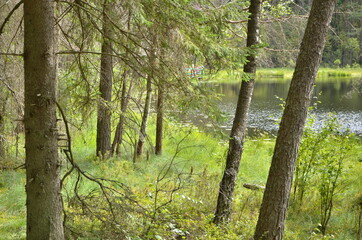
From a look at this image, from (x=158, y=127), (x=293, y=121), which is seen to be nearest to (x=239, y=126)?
(x=293, y=121)

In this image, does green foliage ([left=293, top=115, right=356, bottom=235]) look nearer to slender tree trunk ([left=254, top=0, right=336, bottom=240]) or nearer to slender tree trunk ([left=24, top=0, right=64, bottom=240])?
slender tree trunk ([left=254, top=0, right=336, bottom=240])

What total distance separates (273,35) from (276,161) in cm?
586

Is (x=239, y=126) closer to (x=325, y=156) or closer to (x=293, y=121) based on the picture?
(x=293, y=121)

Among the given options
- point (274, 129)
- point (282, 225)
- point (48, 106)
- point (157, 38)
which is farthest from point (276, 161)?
point (274, 129)

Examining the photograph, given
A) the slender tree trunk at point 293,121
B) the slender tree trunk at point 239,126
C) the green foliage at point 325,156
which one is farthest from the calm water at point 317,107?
the slender tree trunk at point 293,121

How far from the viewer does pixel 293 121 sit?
4348 millimetres

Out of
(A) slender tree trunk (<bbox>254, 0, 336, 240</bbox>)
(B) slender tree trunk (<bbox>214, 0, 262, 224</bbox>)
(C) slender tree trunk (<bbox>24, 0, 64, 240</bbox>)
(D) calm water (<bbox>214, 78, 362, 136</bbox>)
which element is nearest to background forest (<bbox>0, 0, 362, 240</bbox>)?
(C) slender tree trunk (<bbox>24, 0, 64, 240</bbox>)

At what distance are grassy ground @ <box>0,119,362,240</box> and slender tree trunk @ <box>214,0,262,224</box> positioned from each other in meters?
0.30

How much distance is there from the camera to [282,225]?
15.5 ft

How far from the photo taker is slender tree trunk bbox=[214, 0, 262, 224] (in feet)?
18.7

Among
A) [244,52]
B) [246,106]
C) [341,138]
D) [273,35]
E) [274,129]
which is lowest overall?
[274,129]

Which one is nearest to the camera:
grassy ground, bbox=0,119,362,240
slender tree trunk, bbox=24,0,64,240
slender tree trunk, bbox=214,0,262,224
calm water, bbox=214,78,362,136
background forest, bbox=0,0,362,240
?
slender tree trunk, bbox=24,0,64,240

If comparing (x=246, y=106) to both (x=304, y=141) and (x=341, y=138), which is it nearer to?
(x=304, y=141)

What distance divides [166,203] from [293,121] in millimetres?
1944
